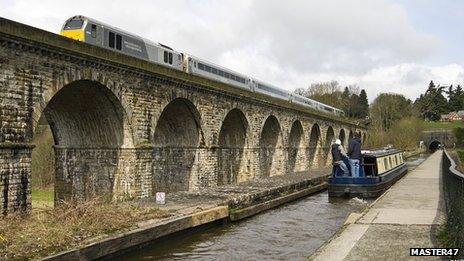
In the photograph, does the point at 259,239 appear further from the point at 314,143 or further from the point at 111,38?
the point at 314,143

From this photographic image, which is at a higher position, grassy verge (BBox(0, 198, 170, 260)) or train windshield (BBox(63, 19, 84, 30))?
train windshield (BBox(63, 19, 84, 30))

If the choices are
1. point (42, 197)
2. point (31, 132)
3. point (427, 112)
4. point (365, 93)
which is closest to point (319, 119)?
point (42, 197)

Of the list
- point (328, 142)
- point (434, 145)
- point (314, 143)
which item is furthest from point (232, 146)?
point (434, 145)

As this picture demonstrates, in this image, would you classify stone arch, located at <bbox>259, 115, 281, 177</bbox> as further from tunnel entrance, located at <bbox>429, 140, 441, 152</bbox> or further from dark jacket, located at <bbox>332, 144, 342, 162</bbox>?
tunnel entrance, located at <bbox>429, 140, 441, 152</bbox>

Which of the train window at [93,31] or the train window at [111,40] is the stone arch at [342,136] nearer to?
the train window at [111,40]

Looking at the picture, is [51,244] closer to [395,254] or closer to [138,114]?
[395,254]

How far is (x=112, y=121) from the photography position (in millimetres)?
16906

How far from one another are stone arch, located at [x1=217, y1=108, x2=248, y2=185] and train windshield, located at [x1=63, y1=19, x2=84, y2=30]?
38.8ft

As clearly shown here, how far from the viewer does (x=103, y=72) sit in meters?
15.5

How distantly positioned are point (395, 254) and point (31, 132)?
961 cm

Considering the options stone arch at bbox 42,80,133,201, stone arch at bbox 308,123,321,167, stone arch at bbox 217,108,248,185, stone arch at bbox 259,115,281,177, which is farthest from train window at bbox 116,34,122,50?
stone arch at bbox 308,123,321,167

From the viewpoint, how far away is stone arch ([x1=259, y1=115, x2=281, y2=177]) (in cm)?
3256

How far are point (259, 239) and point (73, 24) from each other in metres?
10.0

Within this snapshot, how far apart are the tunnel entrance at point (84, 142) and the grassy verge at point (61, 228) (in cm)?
585
